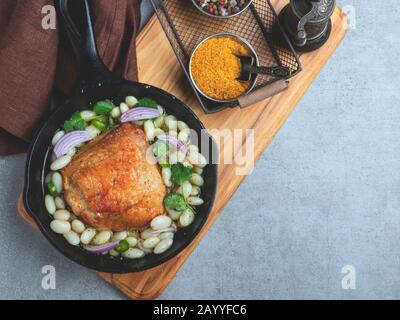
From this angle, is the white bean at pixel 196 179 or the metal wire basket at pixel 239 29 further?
the metal wire basket at pixel 239 29

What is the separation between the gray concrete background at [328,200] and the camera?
2.22 m

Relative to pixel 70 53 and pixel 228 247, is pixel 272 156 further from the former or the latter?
pixel 70 53

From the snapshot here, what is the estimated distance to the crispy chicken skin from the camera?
1685 millimetres

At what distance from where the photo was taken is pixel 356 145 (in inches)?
91.0

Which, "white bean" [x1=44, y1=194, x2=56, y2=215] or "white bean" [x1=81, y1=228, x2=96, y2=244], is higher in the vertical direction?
"white bean" [x1=44, y1=194, x2=56, y2=215]

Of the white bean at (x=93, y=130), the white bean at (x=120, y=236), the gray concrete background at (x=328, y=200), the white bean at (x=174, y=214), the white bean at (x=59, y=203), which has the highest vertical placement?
the white bean at (x=93, y=130)

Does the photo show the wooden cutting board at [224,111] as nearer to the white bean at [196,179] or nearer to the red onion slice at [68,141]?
the white bean at [196,179]

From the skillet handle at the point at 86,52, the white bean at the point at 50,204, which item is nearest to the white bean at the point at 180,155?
the skillet handle at the point at 86,52

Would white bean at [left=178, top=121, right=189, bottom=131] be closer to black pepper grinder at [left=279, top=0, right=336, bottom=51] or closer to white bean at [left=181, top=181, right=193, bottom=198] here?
white bean at [left=181, top=181, right=193, bottom=198]

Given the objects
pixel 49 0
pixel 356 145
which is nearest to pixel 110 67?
pixel 49 0

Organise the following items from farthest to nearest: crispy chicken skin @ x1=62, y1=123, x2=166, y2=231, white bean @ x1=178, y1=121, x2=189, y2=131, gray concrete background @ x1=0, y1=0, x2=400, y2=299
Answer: gray concrete background @ x1=0, y1=0, x2=400, y2=299 → white bean @ x1=178, y1=121, x2=189, y2=131 → crispy chicken skin @ x1=62, y1=123, x2=166, y2=231

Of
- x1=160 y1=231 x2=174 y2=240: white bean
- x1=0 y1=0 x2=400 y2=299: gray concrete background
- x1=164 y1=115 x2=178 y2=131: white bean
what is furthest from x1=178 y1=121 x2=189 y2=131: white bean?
x1=0 y1=0 x2=400 y2=299: gray concrete background

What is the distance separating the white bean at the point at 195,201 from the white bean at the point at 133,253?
23cm

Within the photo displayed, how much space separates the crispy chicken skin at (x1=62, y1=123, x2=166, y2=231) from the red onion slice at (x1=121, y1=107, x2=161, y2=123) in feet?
0.19
